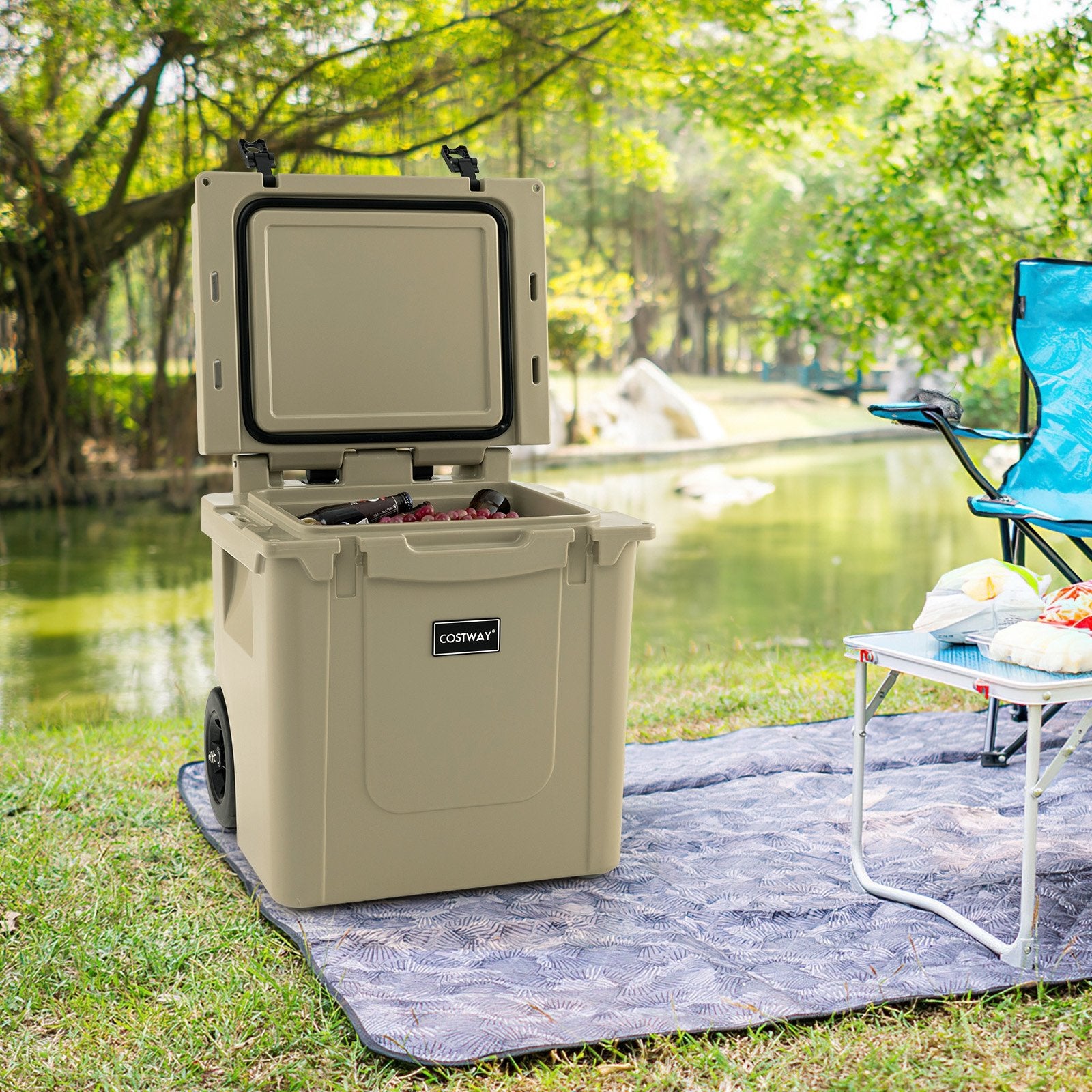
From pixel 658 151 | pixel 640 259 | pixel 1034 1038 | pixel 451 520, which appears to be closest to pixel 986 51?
pixel 658 151

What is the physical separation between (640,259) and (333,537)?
7855mm

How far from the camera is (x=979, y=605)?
190 cm

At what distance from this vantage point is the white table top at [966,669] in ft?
5.51

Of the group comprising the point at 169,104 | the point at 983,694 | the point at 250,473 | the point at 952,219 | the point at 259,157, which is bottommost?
the point at 983,694

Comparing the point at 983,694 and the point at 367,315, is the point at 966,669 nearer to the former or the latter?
the point at 983,694

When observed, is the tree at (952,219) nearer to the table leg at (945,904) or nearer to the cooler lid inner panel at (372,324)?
the cooler lid inner panel at (372,324)

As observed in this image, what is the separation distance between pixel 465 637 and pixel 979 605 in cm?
84

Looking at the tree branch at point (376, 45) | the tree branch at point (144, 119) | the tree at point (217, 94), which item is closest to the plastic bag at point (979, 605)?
the tree at point (217, 94)

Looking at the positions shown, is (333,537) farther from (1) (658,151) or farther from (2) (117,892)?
(1) (658,151)

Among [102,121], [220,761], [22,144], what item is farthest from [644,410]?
[220,761]

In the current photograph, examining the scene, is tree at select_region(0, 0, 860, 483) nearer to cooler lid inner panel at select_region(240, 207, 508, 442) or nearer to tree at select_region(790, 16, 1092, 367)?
tree at select_region(790, 16, 1092, 367)

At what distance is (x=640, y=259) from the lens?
9.38 metres

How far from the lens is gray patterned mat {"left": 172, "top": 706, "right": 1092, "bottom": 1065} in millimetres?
1695

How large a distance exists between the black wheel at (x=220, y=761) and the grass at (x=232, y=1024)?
0.26 ft
